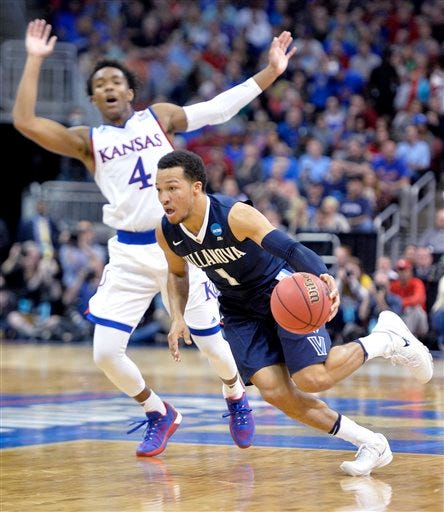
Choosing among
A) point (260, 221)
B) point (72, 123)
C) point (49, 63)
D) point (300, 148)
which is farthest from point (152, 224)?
point (49, 63)

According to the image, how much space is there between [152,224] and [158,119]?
760 mm

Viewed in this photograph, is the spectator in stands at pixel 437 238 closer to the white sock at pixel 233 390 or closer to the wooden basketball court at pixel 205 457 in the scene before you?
the wooden basketball court at pixel 205 457

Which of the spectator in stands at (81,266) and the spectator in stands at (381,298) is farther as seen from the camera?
the spectator in stands at (81,266)

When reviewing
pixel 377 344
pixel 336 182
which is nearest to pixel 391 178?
pixel 336 182

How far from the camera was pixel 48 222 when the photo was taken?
2002 cm

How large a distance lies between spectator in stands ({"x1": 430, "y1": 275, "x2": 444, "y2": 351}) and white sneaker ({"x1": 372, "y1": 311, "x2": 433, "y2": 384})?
8348 millimetres

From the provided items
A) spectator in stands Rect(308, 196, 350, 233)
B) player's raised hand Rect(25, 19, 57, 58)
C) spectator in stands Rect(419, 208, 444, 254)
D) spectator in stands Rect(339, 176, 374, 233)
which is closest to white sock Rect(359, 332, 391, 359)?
player's raised hand Rect(25, 19, 57, 58)

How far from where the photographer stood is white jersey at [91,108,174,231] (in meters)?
7.53

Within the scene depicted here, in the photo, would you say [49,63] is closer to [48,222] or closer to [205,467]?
[48,222]

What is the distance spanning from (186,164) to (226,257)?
55 centimetres

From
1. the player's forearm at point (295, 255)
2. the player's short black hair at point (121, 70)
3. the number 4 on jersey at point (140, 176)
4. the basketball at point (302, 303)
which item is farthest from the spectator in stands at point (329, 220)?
the basketball at point (302, 303)

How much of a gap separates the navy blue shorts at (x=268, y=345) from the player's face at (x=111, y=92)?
1.70 metres

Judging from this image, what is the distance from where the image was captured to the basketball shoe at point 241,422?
23.3 feet

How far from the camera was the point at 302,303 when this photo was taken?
5.79 m
